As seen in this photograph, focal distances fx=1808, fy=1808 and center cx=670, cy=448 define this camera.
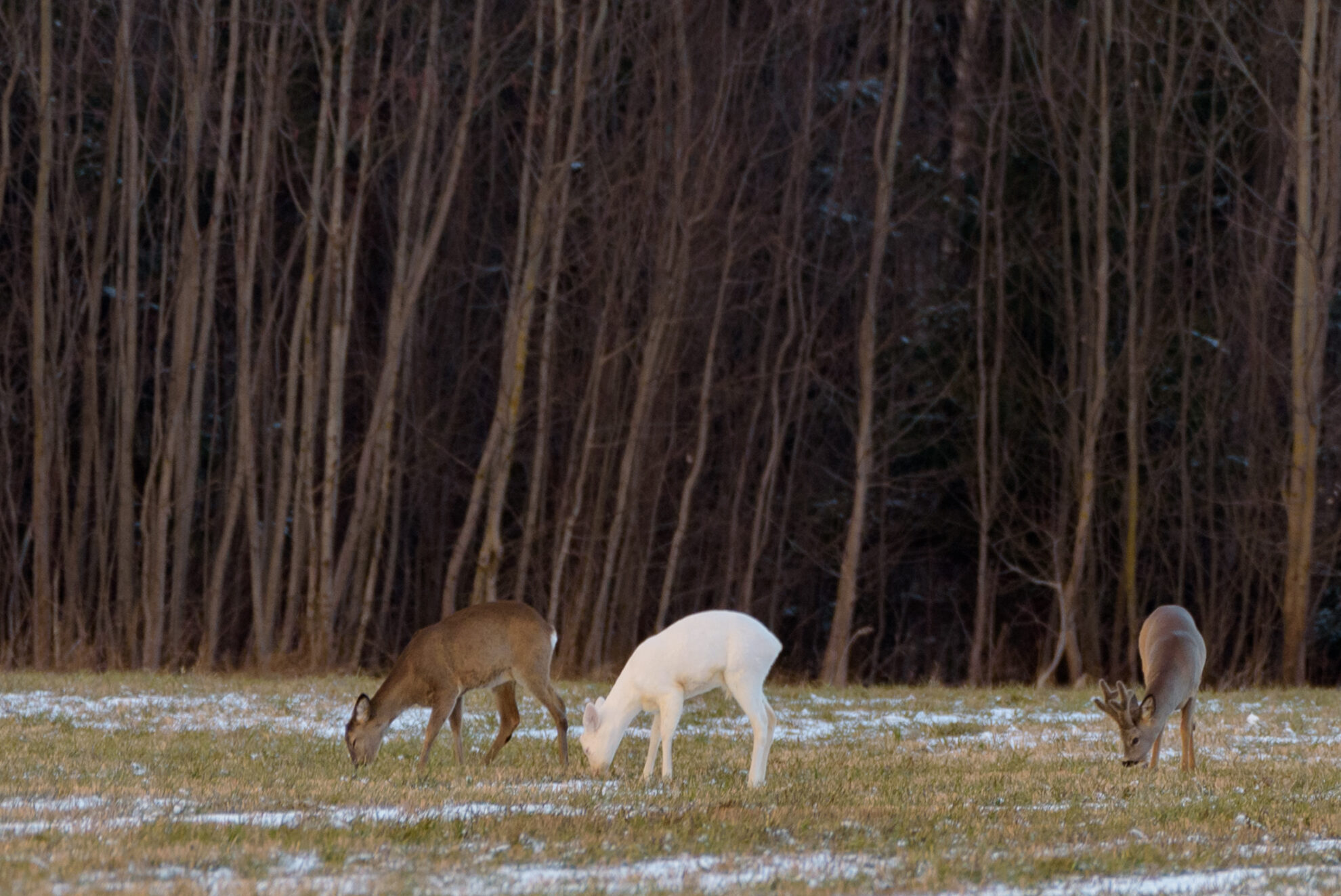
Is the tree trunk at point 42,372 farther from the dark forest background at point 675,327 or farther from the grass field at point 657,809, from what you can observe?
the grass field at point 657,809

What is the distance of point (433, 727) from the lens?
408 inches

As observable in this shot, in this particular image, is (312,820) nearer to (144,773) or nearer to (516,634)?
(144,773)

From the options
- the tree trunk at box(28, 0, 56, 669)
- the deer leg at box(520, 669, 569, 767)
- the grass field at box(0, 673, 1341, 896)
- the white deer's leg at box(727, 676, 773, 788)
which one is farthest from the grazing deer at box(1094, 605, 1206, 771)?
the tree trunk at box(28, 0, 56, 669)

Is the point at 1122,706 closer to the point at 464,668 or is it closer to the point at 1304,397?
the point at 464,668

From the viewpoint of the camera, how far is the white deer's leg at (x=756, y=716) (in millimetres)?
9133

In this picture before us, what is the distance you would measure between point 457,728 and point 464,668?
1.49ft

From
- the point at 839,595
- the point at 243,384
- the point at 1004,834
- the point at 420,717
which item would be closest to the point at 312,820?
the point at 1004,834

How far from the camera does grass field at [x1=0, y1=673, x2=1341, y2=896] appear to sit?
652 cm

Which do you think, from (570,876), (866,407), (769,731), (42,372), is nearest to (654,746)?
(769,731)

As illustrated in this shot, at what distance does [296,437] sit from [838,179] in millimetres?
9897

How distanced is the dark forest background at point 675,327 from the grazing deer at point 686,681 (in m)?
10.2

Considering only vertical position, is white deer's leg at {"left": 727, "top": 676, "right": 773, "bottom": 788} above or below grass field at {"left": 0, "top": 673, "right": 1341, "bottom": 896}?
above

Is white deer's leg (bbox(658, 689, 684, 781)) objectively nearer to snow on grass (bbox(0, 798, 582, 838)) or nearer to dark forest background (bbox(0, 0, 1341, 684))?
snow on grass (bbox(0, 798, 582, 838))

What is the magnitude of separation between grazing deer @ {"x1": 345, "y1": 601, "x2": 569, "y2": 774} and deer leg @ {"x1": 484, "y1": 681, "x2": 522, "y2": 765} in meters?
0.02
